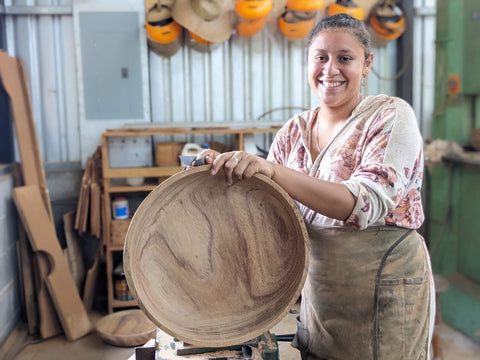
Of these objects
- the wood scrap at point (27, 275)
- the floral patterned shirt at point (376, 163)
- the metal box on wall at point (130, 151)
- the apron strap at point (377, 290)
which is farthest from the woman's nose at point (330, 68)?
the wood scrap at point (27, 275)

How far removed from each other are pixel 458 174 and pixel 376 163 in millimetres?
2598

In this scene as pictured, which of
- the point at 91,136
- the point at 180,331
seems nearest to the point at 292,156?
the point at 180,331

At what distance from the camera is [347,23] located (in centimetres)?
125

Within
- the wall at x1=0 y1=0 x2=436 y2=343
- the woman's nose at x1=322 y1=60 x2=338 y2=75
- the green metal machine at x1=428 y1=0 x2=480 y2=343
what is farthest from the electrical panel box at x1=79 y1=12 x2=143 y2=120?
the woman's nose at x1=322 y1=60 x2=338 y2=75

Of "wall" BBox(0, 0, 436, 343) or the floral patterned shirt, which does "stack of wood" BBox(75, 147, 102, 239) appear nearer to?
"wall" BBox(0, 0, 436, 343)

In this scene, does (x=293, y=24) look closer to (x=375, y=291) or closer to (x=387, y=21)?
(x=387, y=21)

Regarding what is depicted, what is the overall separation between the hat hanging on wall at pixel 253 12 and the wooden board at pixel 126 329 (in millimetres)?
2281

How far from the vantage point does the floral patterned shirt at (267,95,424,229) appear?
109 cm

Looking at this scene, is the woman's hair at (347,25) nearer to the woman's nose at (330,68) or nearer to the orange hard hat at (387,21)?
the woman's nose at (330,68)

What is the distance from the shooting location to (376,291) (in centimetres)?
125

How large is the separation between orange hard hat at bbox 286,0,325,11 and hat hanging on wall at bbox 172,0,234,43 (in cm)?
49

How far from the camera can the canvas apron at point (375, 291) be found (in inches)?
49.3

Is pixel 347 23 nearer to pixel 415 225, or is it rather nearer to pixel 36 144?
pixel 415 225

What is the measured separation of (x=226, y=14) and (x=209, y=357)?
121 inches
